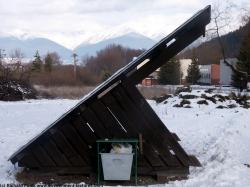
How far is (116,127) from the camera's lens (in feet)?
27.6

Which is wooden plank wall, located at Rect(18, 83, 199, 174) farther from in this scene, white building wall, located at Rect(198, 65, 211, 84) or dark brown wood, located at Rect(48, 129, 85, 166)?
white building wall, located at Rect(198, 65, 211, 84)

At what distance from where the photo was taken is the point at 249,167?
873cm

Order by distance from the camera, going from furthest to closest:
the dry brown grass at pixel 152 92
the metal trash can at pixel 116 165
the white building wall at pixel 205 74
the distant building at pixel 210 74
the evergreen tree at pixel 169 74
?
1. the white building wall at pixel 205 74
2. the distant building at pixel 210 74
3. the evergreen tree at pixel 169 74
4. the dry brown grass at pixel 152 92
5. the metal trash can at pixel 116 165

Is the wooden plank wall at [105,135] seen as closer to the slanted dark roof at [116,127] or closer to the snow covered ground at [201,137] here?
the slanted dark roof at [116,127]

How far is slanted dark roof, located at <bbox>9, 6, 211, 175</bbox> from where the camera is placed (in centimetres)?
834

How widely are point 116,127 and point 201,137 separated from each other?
5.32 m

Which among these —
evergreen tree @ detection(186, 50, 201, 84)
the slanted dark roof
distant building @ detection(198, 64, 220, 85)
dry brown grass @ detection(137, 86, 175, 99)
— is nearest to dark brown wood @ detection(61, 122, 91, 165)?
the slanted dark roof

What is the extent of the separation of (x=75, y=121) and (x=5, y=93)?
24.9 m

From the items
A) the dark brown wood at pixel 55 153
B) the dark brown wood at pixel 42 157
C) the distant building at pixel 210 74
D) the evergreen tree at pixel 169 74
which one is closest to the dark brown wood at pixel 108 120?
the dark brown wood at pixel 55 153

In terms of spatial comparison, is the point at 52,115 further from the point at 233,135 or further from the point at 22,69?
the point at 22,69

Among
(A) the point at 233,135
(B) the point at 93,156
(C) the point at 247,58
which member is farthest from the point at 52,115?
(C) the point at 247,58

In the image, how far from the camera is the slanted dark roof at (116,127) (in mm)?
8344

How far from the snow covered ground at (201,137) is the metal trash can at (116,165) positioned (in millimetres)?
783

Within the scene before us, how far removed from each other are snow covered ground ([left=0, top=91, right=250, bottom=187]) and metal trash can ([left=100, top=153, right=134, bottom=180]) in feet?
2.57
